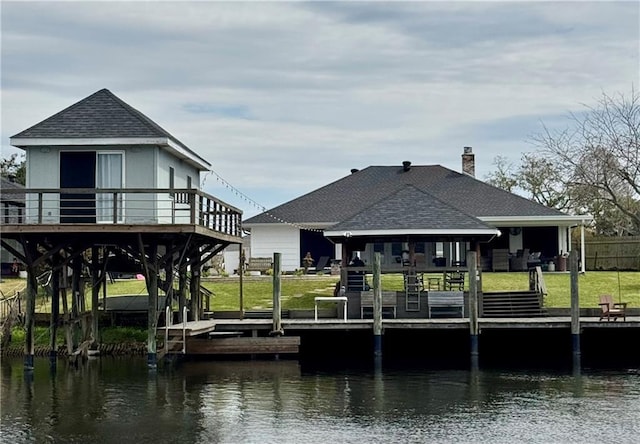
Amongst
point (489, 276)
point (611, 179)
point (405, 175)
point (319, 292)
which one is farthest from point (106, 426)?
point (611, 179)

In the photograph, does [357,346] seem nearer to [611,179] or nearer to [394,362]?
[394,362]

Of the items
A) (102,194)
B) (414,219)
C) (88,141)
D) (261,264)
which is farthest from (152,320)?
(261,264)

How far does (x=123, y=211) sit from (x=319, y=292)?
446 inches

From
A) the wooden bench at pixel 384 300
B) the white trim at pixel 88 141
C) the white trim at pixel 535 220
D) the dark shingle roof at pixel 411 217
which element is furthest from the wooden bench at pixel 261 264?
the white trim at pixel 88 141

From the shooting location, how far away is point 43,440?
A: 18.0 m

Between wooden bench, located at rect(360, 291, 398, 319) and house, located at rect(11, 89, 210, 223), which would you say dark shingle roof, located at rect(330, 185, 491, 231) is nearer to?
wooden bench, located at rect(360, 291, 398, 319)

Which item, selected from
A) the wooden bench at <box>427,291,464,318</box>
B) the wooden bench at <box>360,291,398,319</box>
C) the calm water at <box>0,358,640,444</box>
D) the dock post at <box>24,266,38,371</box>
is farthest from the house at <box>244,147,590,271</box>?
the dock post at <box>24,266,38,371</box>

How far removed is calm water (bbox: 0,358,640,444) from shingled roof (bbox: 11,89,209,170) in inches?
248

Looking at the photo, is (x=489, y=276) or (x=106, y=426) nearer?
(x=106, y=426)

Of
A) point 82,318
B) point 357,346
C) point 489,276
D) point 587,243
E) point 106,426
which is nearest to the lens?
point 106,426

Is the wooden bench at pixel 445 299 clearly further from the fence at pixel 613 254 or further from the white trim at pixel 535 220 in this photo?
the fence at pixel 613 254

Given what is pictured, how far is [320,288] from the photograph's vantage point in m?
37.6

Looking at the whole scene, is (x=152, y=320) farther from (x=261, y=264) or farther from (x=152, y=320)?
(x=261, y=264)

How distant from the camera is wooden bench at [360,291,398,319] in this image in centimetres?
2919
